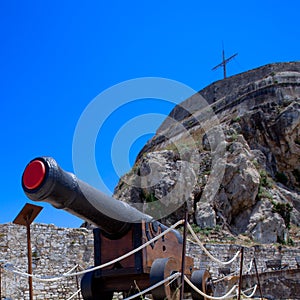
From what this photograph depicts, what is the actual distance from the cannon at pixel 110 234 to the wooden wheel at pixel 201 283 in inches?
23.8

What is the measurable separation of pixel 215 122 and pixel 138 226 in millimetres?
24673

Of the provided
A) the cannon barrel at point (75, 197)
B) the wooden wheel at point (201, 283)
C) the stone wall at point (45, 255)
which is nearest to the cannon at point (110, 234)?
the cannon barrel at point (75, 197)

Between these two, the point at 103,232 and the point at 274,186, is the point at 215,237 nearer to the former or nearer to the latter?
the point at 274,186

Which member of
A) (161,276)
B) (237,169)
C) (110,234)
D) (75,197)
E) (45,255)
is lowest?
(161,276)

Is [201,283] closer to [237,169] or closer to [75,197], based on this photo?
[75,197]

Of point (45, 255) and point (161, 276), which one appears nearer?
point (161, 276)

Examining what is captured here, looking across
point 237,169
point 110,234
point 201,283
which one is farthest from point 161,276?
point 237,169

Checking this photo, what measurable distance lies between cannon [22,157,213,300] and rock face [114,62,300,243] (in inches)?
594

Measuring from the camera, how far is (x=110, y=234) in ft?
19.0

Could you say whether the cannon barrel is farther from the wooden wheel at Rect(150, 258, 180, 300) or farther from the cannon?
the wooden wheel at Rect(150, 258, 180, 300)

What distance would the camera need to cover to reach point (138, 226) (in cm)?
568

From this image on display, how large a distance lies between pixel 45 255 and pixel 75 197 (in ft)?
21.8

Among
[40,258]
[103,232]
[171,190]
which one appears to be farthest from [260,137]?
[103,232]

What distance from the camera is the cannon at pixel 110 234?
184 inches
